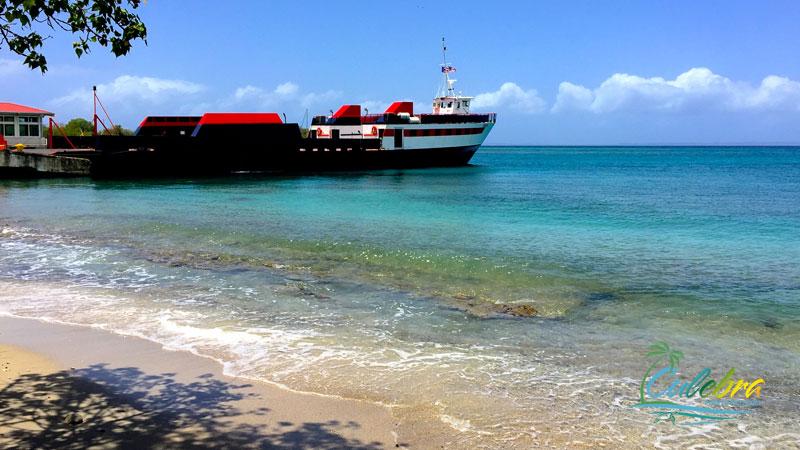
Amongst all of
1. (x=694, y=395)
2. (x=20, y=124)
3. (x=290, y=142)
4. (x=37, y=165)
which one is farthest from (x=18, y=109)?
(x=694, y=395)

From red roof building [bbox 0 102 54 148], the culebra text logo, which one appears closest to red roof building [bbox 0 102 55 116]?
red roof building [bbox 0 102 54 148]

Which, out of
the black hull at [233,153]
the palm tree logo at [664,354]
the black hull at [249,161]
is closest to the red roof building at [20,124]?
the black hull at [233,153]

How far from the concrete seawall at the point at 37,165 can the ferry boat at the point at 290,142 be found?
136cm

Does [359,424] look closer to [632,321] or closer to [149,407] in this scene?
[149,407]

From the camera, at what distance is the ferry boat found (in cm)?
4431

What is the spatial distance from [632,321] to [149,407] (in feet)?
21.3

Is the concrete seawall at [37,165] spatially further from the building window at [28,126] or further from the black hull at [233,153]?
the building window at [28,126]

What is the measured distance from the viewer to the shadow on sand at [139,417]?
176 inches

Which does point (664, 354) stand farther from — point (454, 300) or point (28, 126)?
point (28, 126)

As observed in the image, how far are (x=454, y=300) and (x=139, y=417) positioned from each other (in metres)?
5.72

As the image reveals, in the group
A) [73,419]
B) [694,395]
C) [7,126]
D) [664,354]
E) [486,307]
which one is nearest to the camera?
[73,419]

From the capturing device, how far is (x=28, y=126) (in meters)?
44.2

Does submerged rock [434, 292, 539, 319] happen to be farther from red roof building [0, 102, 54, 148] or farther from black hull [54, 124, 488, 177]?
red roof building [0, 102, 54, 148]

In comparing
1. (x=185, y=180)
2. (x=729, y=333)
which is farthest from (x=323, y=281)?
(x=185, y=180)
